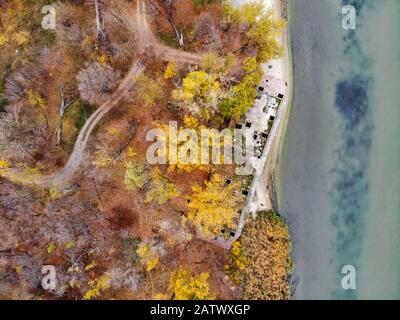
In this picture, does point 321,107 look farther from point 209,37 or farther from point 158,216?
point 158,216

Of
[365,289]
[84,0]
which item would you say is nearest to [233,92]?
[84,0]

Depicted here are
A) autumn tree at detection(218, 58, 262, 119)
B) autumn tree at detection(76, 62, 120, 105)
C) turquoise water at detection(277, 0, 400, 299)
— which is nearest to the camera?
autumn tree at detection(218, 58, 262, 119)

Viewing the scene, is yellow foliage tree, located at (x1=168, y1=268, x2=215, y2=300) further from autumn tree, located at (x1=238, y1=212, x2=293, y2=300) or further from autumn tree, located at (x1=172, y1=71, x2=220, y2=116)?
autumn tree, located at (x1=172, y1=71, x2=220, y2=116)

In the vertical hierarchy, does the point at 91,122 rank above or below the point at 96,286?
above

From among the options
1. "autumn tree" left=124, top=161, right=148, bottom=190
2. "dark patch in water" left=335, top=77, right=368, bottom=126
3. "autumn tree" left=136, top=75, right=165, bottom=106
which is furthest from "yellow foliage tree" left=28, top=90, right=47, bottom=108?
"dark patch in water" left=335, top=77, right=368, bottom=126

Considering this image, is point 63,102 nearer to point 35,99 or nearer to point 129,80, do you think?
point 35,99
